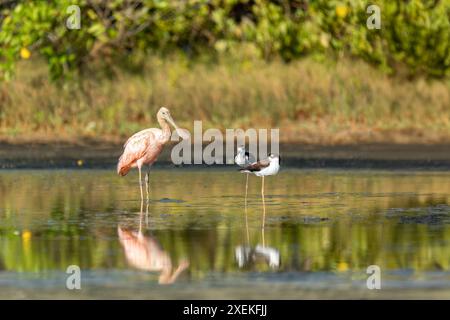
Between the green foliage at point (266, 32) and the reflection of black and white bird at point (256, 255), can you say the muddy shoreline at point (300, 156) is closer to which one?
the green foliage at point (266, 32)

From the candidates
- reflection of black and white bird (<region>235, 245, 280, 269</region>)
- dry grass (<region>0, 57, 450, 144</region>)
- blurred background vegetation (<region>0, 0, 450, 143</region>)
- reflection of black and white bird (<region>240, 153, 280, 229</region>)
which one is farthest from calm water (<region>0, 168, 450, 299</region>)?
blurred background vegetation (<region>0, 0, 450, 143</region>)

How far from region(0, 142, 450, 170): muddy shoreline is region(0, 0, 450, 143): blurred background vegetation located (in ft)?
1.90

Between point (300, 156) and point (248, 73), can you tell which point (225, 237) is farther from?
point (248, 73)

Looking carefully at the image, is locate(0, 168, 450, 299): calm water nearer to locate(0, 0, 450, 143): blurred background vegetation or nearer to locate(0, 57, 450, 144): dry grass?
locate(0, 57, 450, 144): dry grass

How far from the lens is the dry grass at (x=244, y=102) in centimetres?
2019

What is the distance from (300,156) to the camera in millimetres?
18531

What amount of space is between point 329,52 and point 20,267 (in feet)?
42.6

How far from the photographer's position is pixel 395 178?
52.4 feet

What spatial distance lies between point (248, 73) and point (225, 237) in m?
10.6

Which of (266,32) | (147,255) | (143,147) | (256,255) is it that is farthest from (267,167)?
(266,32)

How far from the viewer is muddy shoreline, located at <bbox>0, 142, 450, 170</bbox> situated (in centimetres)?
1753

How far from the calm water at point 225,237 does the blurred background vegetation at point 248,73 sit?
4.13m

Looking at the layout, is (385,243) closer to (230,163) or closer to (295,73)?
(230,163)

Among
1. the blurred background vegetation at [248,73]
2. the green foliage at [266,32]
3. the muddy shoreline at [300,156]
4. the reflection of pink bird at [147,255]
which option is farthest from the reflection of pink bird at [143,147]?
the green foliage at [266,32]
